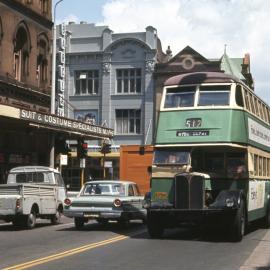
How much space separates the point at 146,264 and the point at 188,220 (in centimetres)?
466

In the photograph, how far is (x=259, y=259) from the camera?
1255cm

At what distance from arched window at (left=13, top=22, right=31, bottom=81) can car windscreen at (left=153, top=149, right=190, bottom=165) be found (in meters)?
21.9

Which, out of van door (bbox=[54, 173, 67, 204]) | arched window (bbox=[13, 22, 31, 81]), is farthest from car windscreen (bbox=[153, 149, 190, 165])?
arched window (bbox=[13, 22, 31, 81])

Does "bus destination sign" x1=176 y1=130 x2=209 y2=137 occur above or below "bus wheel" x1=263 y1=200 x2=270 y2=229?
above

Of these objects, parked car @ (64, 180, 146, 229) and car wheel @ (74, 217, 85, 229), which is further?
car wheel @ (74, 217, 85, 229)

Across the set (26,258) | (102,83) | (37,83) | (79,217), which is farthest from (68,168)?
(26,258)

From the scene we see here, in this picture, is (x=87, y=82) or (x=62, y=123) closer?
(x=62, y=123)

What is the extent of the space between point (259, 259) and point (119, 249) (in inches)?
126

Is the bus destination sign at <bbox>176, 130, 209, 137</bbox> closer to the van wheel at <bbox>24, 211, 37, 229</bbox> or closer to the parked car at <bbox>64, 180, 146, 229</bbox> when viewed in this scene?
the parked car at <bbox>64, 180, 146, 229</bbox>

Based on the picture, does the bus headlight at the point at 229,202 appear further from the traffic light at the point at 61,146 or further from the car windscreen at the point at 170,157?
the traffic light at the point at 61,146

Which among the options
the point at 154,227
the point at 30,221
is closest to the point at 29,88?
the point at 30,221

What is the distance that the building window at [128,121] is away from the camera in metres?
60.6

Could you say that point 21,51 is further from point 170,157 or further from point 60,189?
point 170,157

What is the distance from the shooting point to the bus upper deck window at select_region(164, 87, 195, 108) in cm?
1761
